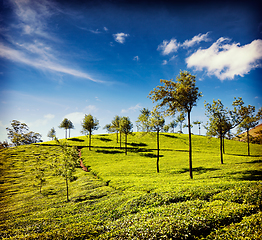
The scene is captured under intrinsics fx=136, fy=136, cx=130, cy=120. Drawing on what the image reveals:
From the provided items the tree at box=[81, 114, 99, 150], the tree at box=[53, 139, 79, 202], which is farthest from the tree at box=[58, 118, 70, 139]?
the tree at box=[53, 139, 79, 202]

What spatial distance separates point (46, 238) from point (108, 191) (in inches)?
544

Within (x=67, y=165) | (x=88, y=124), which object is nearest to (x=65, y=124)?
(x=88, y=124)

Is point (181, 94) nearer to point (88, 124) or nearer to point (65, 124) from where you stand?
point (88, 124)

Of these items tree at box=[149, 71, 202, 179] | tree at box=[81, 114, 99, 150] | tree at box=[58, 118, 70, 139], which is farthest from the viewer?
tree at box=[58, 118, 70, 139]

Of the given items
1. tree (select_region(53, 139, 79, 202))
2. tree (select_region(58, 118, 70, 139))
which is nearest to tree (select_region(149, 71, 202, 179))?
tree (select_region(53, 139, 79, 202))

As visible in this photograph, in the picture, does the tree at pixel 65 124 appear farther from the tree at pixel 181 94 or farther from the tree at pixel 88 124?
the tree at pixel 181 94

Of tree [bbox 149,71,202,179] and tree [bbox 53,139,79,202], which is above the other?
tree [bbox 149,71,202,179]

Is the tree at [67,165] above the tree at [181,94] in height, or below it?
below

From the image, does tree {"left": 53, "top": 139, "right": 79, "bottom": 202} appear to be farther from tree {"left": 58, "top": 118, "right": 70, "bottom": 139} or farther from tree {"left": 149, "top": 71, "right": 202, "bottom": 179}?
tree {"left": 58, "top": 118, "right": 70, "bottom": 139}

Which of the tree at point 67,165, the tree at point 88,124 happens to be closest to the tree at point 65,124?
the tree at point 88,124

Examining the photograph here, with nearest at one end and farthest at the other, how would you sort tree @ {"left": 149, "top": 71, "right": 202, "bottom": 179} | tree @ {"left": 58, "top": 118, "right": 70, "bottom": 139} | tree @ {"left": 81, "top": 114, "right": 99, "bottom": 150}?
tree @ {"left": 149, "top": 71, "right": 202, "bottom": 179} → tree @ {"left": 81, "top": 114, "right": 99, "bottom": 150} → tree @ {"left": 58, "top": 118, "right": 70, "bottom": 139}

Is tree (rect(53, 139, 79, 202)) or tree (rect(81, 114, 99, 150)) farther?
tree (rect(81, 114, 99, 150))

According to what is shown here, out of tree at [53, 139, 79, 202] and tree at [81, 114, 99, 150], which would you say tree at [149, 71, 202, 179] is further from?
tree at [81, 114, 99, 150]

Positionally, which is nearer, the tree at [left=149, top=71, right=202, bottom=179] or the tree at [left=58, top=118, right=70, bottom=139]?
the tree at [left=149, top=71, right=202, bottom=179]
